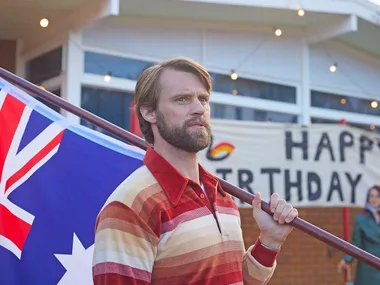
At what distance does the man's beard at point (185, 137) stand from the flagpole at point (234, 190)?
14.5 inches

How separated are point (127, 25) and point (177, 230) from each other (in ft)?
20.9

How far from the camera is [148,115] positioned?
2.43m

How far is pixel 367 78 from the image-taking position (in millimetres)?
10703

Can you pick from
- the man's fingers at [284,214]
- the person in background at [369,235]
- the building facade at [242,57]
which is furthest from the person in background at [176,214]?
the building facade at [242,57]

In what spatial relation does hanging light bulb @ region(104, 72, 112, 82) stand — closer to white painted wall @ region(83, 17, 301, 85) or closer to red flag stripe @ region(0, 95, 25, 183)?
white painted wall @ region(83, 17, 301, 85)

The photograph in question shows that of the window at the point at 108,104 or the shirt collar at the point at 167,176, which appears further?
the window at the point at 108,104

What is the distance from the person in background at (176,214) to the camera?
2.10 meters

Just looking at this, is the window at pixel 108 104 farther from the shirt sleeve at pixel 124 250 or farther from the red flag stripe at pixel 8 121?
the shirt sleeve at pixel 124 250

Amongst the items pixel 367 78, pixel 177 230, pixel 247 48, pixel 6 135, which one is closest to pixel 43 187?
pixel 6 135

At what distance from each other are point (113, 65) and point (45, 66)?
33.4 inches

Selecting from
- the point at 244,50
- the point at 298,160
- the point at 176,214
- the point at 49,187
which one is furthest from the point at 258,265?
the point at 244,50

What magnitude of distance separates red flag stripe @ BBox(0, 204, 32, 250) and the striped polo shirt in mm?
716

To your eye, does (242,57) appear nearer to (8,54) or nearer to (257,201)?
(8,54)

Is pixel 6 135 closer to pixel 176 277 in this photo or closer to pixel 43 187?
pixel 43 187
